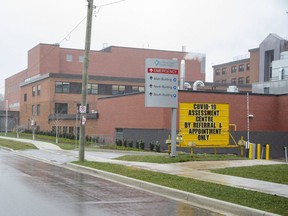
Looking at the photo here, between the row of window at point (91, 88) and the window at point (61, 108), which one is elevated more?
the row of window at point (91, 88)

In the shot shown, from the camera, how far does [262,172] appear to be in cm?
1552

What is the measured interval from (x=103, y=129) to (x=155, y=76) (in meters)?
25.0

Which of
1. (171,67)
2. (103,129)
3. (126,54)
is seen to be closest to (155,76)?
(171,67)

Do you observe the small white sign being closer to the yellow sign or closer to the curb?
the yellow sign

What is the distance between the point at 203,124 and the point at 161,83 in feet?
14.5

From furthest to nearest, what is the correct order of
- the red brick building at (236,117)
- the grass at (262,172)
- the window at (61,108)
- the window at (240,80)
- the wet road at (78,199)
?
the window at (240,80)
the window at (61,108)
the red brick building at (236,117)
the grass at (262,172)
the wet road at (78,199)

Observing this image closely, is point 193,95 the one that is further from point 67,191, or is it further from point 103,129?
point 67,191

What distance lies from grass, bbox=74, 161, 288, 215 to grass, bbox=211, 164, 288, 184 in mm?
2374

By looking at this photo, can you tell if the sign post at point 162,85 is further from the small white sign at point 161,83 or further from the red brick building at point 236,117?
the red brick building at point 236,117

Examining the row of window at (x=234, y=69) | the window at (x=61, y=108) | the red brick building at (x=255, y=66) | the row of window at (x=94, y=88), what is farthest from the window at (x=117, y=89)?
the row of window at (x=234, y=69)

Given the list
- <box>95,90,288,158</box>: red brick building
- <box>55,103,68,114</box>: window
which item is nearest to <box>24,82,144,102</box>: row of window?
<box>55,103,68,114</box>: window

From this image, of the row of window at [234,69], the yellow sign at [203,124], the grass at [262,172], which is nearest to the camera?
the grass at [262,172]

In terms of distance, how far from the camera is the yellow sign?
23.6 m

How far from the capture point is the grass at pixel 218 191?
31.4 feet
